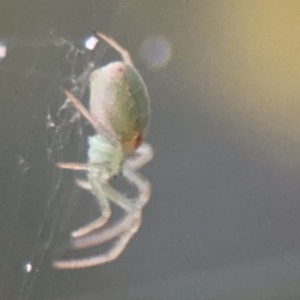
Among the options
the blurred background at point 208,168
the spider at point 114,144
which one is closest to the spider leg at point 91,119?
the spider at point 114,144

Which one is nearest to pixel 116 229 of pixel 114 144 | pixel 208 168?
pixel 114 144

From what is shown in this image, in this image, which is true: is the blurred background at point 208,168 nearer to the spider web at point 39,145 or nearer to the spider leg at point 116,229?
the spider web at point 39,145

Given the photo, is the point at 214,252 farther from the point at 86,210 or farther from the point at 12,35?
the point at 12,35

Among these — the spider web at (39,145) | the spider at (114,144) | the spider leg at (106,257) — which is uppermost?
the spider web at (39,145)

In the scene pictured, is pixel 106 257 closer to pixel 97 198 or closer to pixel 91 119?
pixel 97 198

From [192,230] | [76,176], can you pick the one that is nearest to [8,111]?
[76,176]

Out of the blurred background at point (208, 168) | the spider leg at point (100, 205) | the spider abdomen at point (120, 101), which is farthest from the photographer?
the blurred background at point (208, 168)

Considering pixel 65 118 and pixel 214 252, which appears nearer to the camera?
pixel 65 118

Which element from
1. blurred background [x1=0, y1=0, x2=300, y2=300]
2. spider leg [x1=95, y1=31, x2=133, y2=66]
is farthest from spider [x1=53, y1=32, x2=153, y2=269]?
blurred background [x1=0, y1=0, x2=300, y2=300]
